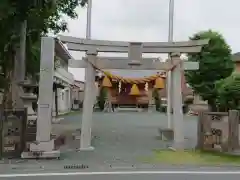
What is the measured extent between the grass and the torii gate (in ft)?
2.84

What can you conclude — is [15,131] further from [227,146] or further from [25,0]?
[227,146]

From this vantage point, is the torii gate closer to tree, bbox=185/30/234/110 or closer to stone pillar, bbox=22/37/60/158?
stone pillar, bbox=22/37/60/158

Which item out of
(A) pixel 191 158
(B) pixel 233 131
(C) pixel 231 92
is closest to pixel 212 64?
(C) pixel 231 92

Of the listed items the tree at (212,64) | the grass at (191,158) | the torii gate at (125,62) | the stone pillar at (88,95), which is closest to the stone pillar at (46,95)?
the torii gate at (125,62)

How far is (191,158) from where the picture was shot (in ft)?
41.6

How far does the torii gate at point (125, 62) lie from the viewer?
47.1 ft

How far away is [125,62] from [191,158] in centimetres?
424

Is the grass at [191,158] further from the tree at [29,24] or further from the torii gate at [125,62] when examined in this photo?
the tree at [29,24]

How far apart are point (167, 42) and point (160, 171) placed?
603 cm

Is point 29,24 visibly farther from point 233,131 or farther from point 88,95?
point 233,131

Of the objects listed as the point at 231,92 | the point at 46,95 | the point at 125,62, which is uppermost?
the point at 125,62

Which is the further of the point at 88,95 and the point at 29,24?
the point at 29,24

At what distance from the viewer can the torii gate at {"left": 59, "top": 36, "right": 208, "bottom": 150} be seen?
14367mm

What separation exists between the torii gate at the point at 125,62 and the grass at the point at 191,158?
2.84ft
